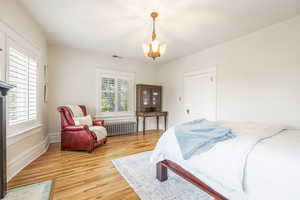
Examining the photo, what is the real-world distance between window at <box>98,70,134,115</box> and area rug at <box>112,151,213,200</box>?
228cm

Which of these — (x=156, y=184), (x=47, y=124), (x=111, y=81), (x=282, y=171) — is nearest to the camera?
(x=282, y=171)

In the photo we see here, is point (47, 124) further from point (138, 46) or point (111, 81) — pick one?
point (138, 46)

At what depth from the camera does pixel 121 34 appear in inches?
114

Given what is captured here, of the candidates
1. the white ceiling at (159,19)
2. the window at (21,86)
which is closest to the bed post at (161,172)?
the window at (21,86)

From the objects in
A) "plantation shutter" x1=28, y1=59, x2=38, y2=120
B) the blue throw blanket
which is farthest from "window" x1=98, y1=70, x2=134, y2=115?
the blue throw blanket

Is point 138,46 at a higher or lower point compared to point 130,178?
higher

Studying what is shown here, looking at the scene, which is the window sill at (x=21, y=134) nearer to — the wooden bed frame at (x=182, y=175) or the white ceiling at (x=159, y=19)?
the white ceiling at (x=159, y=19)

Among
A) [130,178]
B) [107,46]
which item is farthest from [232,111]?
[107,46]

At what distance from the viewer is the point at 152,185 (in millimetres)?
1758

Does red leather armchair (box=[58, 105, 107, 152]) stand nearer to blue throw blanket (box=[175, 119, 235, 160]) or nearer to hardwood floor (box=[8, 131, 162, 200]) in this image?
hardwood floor (box=[8, 131, 162, 200])

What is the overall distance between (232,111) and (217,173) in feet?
7.62

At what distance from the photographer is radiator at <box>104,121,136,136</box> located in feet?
13.6

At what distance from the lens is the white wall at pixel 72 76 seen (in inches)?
141

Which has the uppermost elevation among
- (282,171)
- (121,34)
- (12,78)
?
(121,34)
